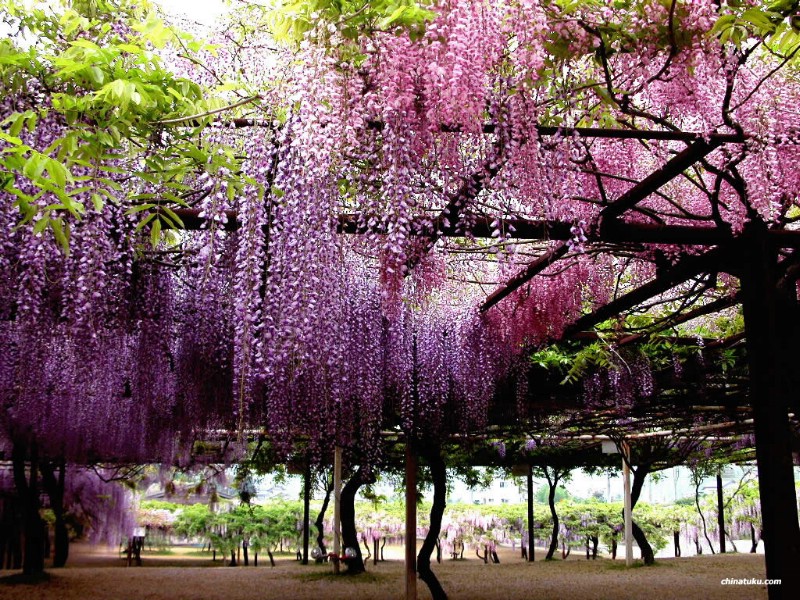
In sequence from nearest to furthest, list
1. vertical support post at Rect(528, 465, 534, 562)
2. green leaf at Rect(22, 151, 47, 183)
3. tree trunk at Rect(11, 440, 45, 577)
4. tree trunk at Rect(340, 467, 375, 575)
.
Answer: green leaf at Rect(22, 151, 47, 183), tree trunk at Rect(11, 440, 45, 577), tree trunk at Rect(340, 467, 375, 575), vertical support post at Rect(528, 465, 534, 562)

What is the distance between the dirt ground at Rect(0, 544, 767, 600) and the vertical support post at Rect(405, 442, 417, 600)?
3.28 ft

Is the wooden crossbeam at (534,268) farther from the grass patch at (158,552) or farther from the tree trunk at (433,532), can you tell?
the grass patch at (158,552)

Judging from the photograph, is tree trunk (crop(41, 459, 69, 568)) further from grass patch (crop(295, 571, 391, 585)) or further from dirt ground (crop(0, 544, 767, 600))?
grass patch (crop(295, 571, 391, 585))

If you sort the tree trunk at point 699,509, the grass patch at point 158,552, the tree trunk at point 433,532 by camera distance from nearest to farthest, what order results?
the tree trunk at point 433,532 < the grass patch at point 158,552 < the tree trunk at point 699,509

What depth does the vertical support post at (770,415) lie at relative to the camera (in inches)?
115

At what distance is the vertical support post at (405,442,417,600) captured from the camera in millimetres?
7200

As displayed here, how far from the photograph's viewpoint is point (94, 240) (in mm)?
3275

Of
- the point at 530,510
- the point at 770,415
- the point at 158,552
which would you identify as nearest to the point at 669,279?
the point at 770,415

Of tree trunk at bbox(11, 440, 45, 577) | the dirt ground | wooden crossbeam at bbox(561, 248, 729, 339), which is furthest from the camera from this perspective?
tree trunk at bbox(11, 440, 45, 577)

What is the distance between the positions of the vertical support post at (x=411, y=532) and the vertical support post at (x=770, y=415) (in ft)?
15.0

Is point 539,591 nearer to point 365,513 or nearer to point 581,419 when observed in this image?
point 581,419

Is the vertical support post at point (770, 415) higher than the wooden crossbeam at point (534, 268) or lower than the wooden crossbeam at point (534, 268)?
lower

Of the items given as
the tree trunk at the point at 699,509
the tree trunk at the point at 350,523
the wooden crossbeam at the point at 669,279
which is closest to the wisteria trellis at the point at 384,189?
the wooden crossbeam at the point at 669,279

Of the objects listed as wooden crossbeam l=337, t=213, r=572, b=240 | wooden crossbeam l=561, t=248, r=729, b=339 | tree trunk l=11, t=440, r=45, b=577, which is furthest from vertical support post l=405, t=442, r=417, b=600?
tree trunk l=11, t=440, r=45, b=577
